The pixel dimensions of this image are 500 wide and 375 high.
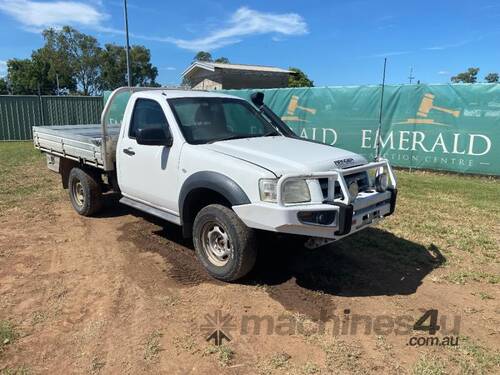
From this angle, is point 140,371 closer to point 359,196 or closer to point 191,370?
point 191,370

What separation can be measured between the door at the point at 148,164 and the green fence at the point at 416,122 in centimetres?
764

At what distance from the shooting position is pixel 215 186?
4.12m

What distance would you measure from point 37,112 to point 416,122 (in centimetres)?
1789

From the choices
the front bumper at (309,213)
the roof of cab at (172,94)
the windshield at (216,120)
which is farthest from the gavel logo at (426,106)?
the front bumper at (309,213)

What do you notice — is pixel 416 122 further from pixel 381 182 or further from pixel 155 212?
pixel 155 212

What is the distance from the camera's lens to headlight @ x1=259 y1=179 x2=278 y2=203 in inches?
148

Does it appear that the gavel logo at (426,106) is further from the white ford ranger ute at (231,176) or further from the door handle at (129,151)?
the door handle at (129,151)

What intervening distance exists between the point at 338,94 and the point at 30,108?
1577 centimetres

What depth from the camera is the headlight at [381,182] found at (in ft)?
14.7

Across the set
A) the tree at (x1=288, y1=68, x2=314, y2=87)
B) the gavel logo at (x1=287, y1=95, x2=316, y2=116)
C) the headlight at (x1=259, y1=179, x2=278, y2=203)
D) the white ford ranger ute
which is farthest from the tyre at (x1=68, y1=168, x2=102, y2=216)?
the tree at (x1=288, y1=68, x2=314, y2=87)

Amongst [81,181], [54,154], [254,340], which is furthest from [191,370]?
[54,154]

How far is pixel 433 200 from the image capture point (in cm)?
781

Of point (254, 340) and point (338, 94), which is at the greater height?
point (338, 94)

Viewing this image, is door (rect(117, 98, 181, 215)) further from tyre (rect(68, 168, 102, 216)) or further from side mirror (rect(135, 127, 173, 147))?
tyre (rect(68, 168, 102, 216))
